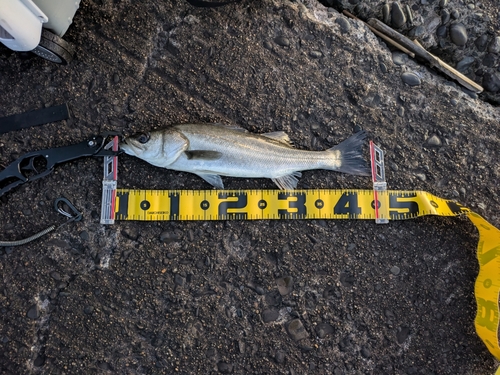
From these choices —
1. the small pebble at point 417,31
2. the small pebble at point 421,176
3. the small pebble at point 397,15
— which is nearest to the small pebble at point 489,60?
the small pebble at point 417,31

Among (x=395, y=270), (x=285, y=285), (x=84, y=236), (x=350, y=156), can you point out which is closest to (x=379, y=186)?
(x=350, y=156)

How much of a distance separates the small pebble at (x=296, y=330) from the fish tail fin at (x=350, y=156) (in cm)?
132

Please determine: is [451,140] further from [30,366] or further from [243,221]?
[30,366]

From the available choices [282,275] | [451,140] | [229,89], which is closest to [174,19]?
[229,89]

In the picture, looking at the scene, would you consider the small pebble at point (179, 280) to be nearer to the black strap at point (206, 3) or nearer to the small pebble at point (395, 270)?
the small pebble at point (395, 270)

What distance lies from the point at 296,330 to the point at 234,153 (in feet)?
4.99

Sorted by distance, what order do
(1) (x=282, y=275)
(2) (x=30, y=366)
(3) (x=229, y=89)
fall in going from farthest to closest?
(3) (x=229, y=89)
(1) (x=282, y=275)
(2) (x=30, y=366)

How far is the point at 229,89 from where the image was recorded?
3.11 metres

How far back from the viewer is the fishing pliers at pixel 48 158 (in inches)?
112

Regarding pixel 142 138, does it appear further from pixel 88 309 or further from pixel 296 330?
pixel 296 330

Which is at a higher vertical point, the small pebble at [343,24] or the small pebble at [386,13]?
the small pebble at [386,13]

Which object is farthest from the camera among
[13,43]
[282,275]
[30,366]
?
[282,275]

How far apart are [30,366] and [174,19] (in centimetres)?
308

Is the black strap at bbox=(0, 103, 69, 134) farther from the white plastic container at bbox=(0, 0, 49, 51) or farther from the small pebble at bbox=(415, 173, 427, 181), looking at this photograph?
the small pebble at bbox=(415, 173, 427, 181)
